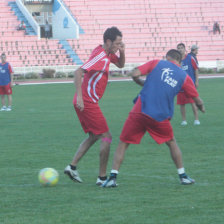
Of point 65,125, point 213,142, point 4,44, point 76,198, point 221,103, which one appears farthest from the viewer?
point 4,44

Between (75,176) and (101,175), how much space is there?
1.18ft

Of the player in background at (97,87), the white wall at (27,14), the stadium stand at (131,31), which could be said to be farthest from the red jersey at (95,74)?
the white wall at (27,14)

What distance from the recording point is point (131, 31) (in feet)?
163

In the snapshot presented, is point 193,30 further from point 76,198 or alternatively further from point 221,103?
point 76,198

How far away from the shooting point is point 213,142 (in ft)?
37.3

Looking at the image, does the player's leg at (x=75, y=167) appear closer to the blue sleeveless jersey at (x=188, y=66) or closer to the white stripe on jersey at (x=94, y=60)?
the white stripe on jersey at (x=94, y=60)

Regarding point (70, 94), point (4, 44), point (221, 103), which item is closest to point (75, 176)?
point (221, 103)

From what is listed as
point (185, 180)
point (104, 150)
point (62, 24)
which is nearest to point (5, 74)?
point (104, 150)

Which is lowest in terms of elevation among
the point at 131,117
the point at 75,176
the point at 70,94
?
the point at 70,94

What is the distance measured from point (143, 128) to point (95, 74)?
0.90m

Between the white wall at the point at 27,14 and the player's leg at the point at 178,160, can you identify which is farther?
the white wall at the point at 27,14

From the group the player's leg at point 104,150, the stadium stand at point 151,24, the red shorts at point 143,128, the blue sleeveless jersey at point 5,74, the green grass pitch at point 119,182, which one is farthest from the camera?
the stadium stand at point 151,24

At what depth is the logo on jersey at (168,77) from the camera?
717cm

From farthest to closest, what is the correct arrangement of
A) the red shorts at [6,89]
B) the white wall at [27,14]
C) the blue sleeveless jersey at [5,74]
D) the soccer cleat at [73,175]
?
the white wall at [27,14] < the blue sleeveless jersey at [5,74] < the red shorts at [6,89] < the soccer cleat at [73,175]
